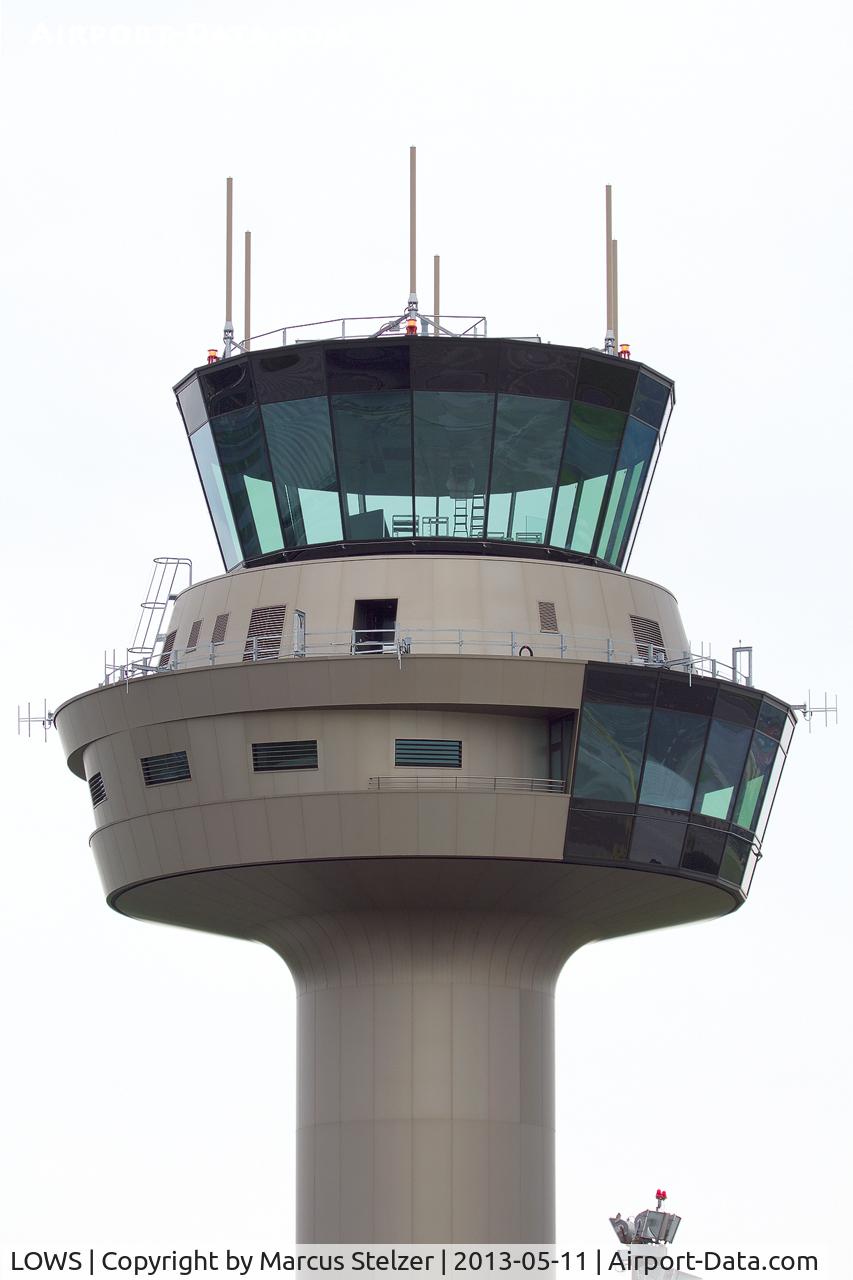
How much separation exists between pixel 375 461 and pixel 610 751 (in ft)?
23.0

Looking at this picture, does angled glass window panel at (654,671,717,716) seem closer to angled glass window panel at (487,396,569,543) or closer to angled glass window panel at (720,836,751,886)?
angled glass window panel at (720,836,751,886)

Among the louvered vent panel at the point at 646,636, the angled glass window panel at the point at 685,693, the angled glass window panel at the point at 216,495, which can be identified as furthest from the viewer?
the angled glass window panel at the point at 216,495

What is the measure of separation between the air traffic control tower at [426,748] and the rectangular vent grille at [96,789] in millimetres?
81

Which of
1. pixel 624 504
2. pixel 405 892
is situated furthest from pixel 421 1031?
pixel 624 504

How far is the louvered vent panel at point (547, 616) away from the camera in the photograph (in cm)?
5784

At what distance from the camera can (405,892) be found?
57281 mm

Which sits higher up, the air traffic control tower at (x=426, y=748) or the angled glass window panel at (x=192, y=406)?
the angled glass window panel at (x=192, y=406)

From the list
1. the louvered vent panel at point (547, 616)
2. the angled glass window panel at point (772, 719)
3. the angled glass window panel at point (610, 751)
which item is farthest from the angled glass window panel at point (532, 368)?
the angled glass window panel at point (772, 719)

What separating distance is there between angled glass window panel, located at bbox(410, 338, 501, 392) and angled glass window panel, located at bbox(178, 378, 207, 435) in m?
4.52

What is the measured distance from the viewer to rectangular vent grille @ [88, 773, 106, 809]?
2347 inches

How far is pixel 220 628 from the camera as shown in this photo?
192ft

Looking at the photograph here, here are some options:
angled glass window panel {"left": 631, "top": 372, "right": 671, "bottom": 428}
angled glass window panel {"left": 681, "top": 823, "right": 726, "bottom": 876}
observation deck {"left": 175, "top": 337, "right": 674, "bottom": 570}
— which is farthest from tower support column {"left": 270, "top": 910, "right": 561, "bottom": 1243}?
angled glass window panel {"left": 631, "top": 372, "right": 671, "bottom": 428}

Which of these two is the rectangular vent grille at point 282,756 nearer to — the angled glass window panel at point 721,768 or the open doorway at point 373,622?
the open doorway at point 373,622

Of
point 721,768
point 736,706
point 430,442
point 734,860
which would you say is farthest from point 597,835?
point 430,442
